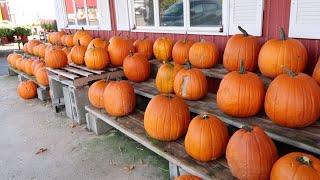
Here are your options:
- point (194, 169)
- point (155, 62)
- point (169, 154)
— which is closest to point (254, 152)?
point (194, 169)

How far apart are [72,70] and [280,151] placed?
10.3ft

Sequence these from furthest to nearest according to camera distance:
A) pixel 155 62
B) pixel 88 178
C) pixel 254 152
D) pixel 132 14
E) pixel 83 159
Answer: pixel 132 14 → pixel 155 62 → pixel 83 159 → pixel 88 178 → pixel 254 152

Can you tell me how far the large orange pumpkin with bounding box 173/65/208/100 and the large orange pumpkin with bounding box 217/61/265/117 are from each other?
474mm

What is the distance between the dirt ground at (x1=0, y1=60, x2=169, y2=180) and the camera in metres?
2.90

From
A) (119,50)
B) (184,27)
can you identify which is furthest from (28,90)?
(184,27)

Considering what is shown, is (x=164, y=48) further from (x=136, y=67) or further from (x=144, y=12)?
(x=144, y=12)

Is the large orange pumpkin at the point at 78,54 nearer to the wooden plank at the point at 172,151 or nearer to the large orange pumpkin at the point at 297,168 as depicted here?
the wooden plank at the point at 172,151

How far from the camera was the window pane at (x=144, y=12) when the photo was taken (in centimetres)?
Result: 483

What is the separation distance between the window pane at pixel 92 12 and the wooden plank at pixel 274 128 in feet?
13.5

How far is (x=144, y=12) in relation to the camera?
4953 millimetres

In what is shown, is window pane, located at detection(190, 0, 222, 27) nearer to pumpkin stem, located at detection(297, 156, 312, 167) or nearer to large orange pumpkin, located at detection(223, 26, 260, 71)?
large orange pumpkin, located at detection(223, 26, 260, 71)

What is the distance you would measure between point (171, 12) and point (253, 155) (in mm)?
2943

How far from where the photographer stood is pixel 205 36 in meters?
3.82

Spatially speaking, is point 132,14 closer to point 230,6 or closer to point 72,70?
point 72,70
